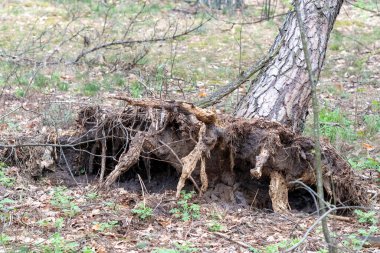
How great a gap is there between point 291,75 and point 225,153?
1.30 meters

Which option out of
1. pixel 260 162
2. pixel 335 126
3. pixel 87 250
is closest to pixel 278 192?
pixel 260 162

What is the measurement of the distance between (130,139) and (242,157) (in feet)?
3.63

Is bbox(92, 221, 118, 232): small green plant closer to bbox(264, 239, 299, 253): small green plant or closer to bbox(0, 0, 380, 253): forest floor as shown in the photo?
bbox(0, 0, 380, 253): forest floor

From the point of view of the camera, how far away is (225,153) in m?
5.73

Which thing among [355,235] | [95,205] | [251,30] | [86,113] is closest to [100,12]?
[251,30]

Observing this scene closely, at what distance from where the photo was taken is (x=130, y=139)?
5.76 metres

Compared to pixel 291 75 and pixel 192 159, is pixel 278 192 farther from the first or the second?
pixel 291 75

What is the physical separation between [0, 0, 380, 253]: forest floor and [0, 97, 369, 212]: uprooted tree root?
0.28 m

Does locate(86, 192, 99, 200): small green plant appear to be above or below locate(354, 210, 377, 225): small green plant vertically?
below

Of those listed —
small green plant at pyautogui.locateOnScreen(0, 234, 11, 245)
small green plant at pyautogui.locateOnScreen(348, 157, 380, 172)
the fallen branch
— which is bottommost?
small green plant at pyautogui.locateOnScreen(0, 234, 11, 245)

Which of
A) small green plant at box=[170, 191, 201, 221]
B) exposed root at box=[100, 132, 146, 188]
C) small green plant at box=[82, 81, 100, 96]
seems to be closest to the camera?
small green plant at box=[170, 191, 201, 221]

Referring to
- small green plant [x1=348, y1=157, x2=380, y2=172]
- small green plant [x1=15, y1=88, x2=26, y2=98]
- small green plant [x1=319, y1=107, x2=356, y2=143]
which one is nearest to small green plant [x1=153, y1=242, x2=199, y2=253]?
small green plant [x1=348, y1=157, x2=380, y2=172]

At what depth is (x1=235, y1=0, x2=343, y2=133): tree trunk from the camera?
6.18 meters

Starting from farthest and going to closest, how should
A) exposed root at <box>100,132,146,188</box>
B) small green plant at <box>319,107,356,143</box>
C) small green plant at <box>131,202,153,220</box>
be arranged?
small green plant at <box>319,107,356,143</box> → exposed root at <box>100,132,146,188</box> → small green plant at <box>131,202,153,220</box>
